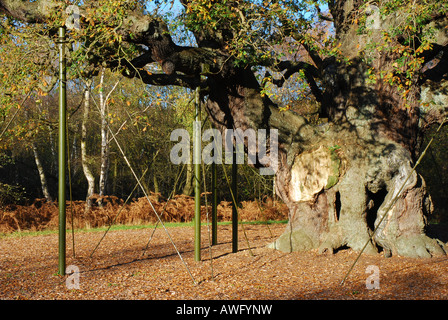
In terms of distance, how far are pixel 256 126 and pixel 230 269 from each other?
8.43 feet

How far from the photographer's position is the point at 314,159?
7.05 metres

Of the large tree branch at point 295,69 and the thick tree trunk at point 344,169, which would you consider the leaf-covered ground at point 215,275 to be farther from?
the large tree branch at point 295,69

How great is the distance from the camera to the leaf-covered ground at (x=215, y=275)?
181 inches

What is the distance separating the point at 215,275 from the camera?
5.44 metres

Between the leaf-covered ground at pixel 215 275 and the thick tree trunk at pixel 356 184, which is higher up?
the thick tree trunk at pixel 356 184

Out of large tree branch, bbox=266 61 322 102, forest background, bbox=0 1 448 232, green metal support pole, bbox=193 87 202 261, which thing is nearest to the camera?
green metal support pole, bbox=193 87 202 261

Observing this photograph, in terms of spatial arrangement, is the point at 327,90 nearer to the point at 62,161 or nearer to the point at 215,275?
the point at 215,275

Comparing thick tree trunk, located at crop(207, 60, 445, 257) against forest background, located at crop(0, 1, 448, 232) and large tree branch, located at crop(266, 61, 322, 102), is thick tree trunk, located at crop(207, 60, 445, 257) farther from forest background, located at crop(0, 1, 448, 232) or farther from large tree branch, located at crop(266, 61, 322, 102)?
forest background, located at crop(0, 1, 448, 232)

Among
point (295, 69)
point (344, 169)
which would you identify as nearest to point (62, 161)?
point (344, 169)

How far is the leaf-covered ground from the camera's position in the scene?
4598 millimetres

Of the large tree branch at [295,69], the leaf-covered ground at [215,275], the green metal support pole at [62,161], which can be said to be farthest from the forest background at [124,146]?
the green metal support pole at [62,161]

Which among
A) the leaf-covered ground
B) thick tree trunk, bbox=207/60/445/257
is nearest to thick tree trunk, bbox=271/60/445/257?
thick tree trunk, bbox=207/60/445/257

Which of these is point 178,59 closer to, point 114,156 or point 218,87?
point 218,87

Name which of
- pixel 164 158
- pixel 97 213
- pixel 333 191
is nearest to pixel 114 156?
pixel 164 158
